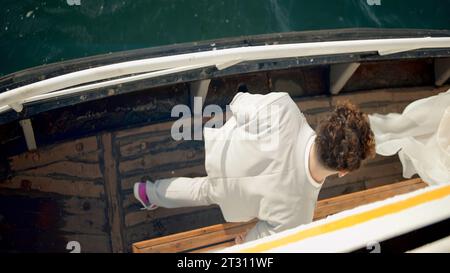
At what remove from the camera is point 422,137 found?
3.54m

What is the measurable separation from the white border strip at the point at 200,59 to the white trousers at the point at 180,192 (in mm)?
854

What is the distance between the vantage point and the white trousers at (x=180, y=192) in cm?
293

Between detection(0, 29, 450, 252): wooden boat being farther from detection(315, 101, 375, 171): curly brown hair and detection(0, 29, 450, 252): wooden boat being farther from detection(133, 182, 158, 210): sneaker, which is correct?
detection(315, 101, 375, 171): curly brown hair

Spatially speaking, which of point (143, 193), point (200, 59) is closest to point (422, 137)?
point (200, 59)

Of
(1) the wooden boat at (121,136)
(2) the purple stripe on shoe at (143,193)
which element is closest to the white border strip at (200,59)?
(1) the wooden boat at (121,136)

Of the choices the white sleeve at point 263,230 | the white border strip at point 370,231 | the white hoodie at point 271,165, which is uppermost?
the white hoodie at point 271,165

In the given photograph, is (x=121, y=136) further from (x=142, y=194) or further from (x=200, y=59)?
(x=200, y=59)

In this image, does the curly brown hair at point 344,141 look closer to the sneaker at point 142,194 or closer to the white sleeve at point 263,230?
the white sleeve at point 263,230

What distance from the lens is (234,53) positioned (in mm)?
2766

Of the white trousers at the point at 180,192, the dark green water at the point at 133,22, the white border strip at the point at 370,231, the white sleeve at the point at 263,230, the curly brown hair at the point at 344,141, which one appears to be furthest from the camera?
the dark green water at the point at 133,22

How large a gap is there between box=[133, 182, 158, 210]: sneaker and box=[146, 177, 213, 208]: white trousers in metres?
0.05

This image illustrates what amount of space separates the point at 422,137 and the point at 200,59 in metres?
2.08
